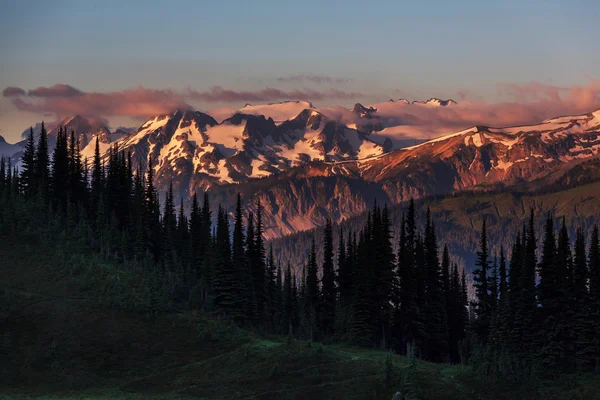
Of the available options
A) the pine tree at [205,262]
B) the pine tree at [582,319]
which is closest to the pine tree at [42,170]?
the pine tree at [205,262]

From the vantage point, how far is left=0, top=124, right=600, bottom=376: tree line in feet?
389

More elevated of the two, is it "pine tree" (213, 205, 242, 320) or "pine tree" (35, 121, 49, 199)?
"pine tree" (35, 121, 49, 199)

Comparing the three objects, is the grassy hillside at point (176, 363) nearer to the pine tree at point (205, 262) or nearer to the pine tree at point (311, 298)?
the pine tree at point (205, 262)

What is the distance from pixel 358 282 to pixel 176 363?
43.5 meters

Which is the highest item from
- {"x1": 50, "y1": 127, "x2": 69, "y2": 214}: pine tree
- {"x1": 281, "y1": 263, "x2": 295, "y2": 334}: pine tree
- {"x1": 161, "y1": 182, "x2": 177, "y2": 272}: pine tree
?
{"x1": 50, "y1": 127, "x2": 69, "y2": 214}: pine tree

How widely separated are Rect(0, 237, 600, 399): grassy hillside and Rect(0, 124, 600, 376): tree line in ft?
19.1

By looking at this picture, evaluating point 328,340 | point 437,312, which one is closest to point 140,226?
point 328,340

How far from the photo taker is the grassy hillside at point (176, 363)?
3605 inches

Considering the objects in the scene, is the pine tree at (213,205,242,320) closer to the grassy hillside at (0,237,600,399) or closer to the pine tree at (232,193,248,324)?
the pine tree at (232,193,248,324)

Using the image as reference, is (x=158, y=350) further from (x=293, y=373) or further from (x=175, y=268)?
(x=175, y=268)

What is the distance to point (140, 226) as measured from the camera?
15462 centimetres

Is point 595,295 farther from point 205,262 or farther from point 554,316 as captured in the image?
point 205,262

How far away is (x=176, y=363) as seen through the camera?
4033 inches

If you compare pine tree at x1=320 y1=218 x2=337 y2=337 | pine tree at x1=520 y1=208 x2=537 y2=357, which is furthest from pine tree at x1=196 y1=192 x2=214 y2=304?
pine tree at x1=520 y1=208 x2=537 y2=357
